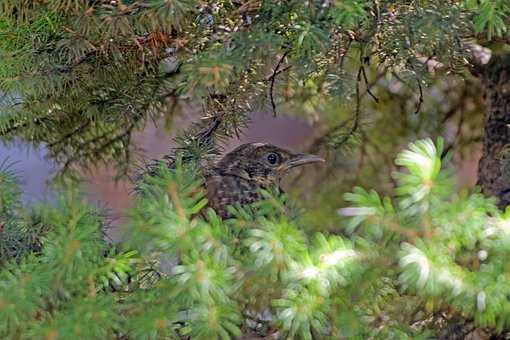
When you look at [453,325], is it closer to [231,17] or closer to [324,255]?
[324,255]

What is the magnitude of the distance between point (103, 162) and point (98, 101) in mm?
219

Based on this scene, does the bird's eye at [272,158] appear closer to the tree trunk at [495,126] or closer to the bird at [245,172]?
the bird at [245,172]

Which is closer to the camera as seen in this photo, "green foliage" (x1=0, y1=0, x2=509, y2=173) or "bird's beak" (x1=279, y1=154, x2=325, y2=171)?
"green foliage" (x1=0, y1=0, x2=509, y2=173)

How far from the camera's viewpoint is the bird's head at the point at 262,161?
1145 mm

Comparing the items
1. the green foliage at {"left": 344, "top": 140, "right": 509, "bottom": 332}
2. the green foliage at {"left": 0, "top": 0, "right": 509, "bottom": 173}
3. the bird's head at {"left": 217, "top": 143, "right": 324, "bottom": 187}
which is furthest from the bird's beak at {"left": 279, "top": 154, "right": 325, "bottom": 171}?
the green foliage at {"left": 344, "top": 140, "right": 509, "bottom": 332}

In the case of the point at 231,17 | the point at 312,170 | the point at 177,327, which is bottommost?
the point at 312,170

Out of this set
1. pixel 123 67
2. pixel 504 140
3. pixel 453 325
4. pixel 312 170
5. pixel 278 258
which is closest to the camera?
pixel 278 258

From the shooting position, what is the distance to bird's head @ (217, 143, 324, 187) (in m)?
1.14

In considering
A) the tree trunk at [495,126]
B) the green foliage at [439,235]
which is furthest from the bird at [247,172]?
the green foliage at [439,235]

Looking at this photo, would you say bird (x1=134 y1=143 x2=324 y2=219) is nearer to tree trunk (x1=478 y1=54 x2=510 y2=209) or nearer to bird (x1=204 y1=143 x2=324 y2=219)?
bird (x1=204 y1=143 x2=324 y2=219)

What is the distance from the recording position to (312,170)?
1.40 meters

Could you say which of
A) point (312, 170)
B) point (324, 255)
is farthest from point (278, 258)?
point (312, 170)

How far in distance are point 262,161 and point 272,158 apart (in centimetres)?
2

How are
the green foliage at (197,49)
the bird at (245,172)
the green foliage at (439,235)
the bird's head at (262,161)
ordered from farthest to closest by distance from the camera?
the bird's head at (262,161) → the bird at (245,172) → the green foliage at (197,49) → the green foliage at (439,235)
